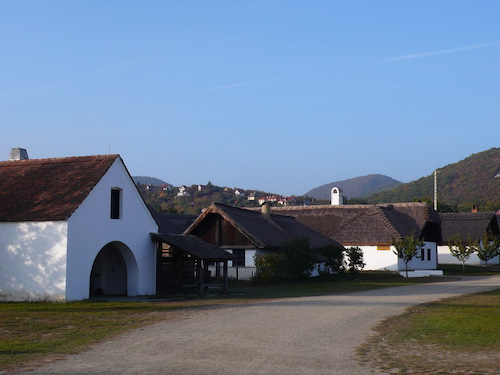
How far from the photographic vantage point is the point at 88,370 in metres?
10.6

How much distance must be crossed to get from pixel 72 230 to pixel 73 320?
749 cm

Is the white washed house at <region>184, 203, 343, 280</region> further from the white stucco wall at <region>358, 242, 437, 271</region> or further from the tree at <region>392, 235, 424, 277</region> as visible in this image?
the white stucco wall at <region>358, 242, 437, 271</region>

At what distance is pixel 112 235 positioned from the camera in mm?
27859

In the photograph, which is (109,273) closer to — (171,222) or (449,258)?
(171,222)

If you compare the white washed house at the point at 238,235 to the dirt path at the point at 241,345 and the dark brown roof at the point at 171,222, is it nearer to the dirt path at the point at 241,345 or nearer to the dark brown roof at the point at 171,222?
the dark brown roof at the point at 171,222

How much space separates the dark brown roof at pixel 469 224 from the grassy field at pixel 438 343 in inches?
2148

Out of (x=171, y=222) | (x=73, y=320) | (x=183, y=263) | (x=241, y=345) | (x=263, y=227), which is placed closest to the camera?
(x=241, y=345)

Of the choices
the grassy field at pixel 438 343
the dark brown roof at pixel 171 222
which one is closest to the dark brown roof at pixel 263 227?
the dark brown roof at pixel 171 222

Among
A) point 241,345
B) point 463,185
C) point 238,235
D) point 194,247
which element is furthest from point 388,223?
point 463,185

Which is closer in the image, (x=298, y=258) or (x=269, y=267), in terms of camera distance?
(x=269, y=267)

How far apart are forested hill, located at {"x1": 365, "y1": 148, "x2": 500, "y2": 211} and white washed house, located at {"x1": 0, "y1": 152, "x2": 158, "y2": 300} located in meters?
99.3

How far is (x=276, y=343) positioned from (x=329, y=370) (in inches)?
128

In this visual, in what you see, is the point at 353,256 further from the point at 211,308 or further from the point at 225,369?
the point at 225,369

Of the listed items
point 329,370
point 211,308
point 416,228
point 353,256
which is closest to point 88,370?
point 329,370
